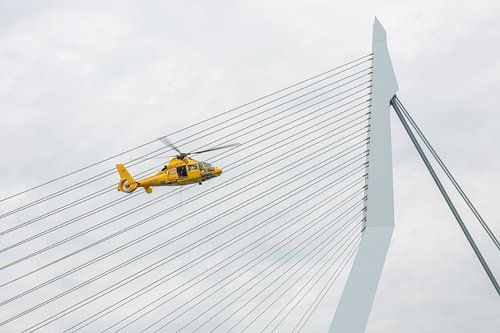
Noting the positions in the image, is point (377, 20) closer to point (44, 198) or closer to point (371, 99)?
point (371, 99)

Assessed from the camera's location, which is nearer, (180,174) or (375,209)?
(375,209)

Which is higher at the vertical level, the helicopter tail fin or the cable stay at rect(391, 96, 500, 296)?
the helicopter tail fin

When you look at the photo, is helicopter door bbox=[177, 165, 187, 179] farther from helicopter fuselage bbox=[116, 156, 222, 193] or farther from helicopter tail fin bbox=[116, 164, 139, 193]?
helicopter tail fin bbox=[116, 164, 139, 193]

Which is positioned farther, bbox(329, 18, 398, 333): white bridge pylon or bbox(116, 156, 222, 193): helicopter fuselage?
bbox(116, 156, 222, 193): helicopter fuselage

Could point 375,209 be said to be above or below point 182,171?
below

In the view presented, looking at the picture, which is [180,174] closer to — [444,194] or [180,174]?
[180,174]

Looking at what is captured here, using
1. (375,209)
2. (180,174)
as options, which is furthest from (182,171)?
(375,209)

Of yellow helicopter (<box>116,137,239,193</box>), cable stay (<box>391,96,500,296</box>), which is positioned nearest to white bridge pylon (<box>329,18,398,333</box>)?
cable stay (<box>391,96,500,296</box>)

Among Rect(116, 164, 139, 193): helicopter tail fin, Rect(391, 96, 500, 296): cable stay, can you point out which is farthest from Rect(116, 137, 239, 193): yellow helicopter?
Rect(391, 96, 500, 296): cable stay

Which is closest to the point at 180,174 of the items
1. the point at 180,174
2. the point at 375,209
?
the point at 180,174
